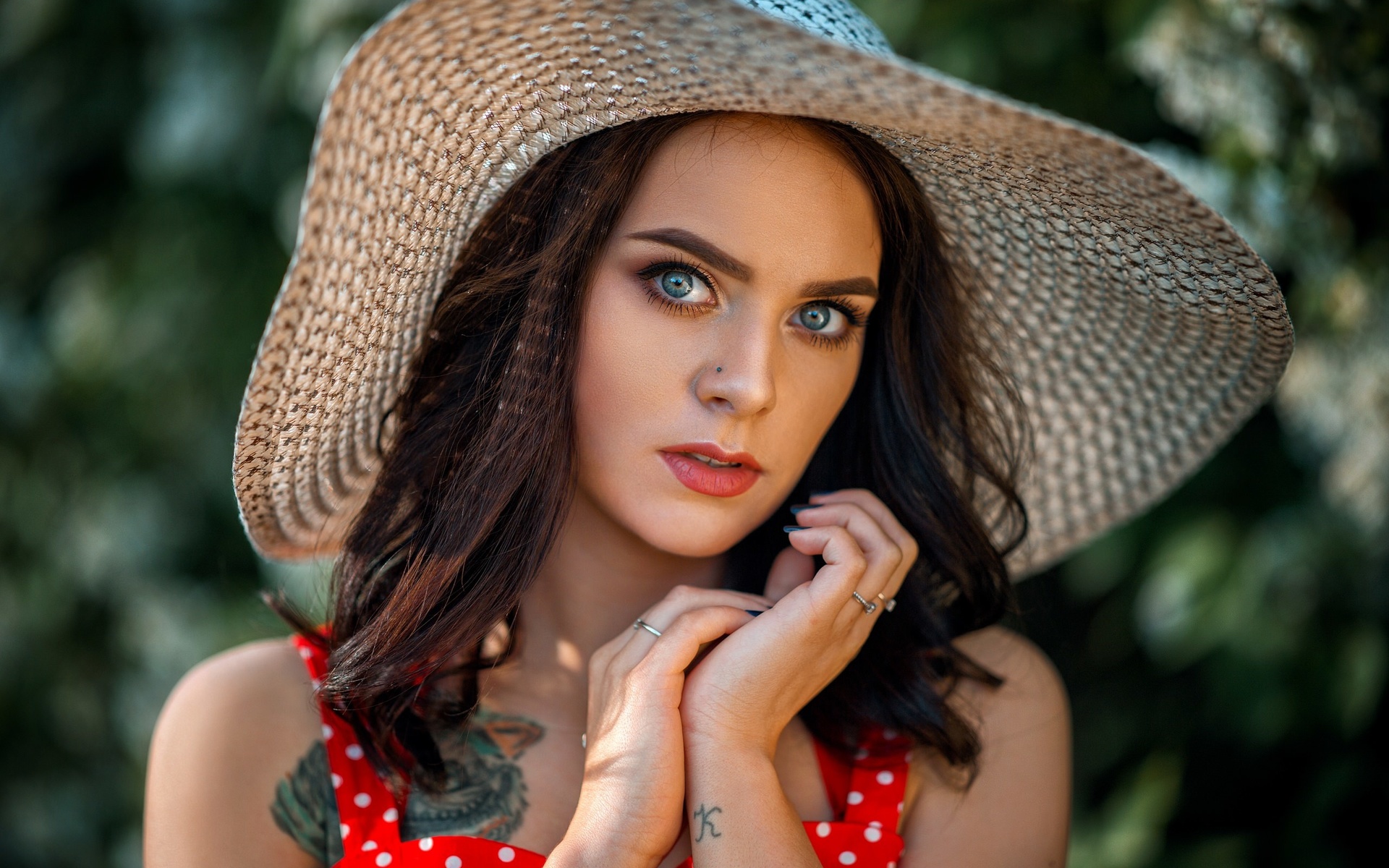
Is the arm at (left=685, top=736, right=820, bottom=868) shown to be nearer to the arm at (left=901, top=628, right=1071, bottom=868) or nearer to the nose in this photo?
the arm at (left=901, top=628, right=1071, bottom=868)

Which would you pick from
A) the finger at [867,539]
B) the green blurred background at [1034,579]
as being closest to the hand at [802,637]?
the finger at [867,539]

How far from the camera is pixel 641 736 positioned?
4.27ft

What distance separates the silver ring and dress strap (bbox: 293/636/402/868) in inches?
24.9

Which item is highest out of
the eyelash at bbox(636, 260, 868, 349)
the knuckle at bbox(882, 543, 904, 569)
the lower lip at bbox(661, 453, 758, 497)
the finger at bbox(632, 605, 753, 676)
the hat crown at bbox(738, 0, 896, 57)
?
the hat crown at bbox(738, 0, 896, 57)

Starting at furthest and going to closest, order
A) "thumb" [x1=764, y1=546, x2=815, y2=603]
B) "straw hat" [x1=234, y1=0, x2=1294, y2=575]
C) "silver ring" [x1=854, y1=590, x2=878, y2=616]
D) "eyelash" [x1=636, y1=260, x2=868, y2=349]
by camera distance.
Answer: "thumb" [x1=764, y1=546, x2=815, y2=603], "silver ring" [x1=854, y1=590, x2=878, y2=616], "eyelash" [x1=636, y1=260, x2=868, y2=349], "straw hat" [x1=234, y1=0, x2=1294, y2=575]

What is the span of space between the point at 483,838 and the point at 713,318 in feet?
2.28

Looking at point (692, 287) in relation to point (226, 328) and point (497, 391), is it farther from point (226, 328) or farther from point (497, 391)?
point (226, 328)

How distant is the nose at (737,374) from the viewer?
1.29 meters

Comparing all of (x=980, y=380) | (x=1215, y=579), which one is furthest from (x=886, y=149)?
(x=1215, y=579)

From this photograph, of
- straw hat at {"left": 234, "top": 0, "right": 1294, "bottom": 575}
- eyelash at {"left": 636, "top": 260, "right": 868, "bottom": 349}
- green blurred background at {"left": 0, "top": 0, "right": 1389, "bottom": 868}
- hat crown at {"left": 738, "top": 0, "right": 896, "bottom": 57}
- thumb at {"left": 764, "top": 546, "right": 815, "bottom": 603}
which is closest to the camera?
straw hat at {"left": 234, "top": 0, "right": 1294, "bottom": 575}

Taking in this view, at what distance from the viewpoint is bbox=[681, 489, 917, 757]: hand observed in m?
1.33

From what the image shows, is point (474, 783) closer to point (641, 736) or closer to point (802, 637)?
point (641, 736)

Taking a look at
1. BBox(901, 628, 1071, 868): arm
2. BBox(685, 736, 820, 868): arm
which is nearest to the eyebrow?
BBox(685, 736, 820, 868): arm

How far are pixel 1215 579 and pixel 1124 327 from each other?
1.89ft
